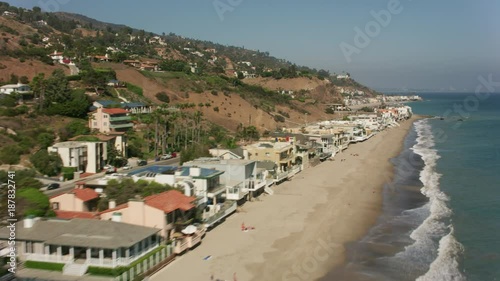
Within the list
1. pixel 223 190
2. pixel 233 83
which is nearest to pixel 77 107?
pixel 223 190

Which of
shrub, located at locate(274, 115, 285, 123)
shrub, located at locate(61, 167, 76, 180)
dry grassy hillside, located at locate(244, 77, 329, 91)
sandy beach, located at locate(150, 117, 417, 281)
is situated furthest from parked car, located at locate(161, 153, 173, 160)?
dry grassy hillside, located at locate(244, 77, 329, 91)

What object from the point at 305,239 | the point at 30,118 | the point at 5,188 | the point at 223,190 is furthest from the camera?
the point at 30,118

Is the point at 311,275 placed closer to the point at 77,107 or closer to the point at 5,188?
the point at 5,188

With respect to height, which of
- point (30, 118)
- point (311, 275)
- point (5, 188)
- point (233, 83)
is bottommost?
point (311, 275)

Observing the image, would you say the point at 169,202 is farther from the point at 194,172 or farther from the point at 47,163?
the point at 47,163

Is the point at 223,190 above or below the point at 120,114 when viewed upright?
below

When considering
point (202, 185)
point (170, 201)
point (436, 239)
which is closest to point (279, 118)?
point (202, 185)

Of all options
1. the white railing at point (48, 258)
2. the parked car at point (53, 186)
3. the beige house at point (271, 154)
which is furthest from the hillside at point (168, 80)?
the white railing at point (48, 258)

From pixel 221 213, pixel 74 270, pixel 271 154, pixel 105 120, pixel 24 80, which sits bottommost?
pixel 74 270
